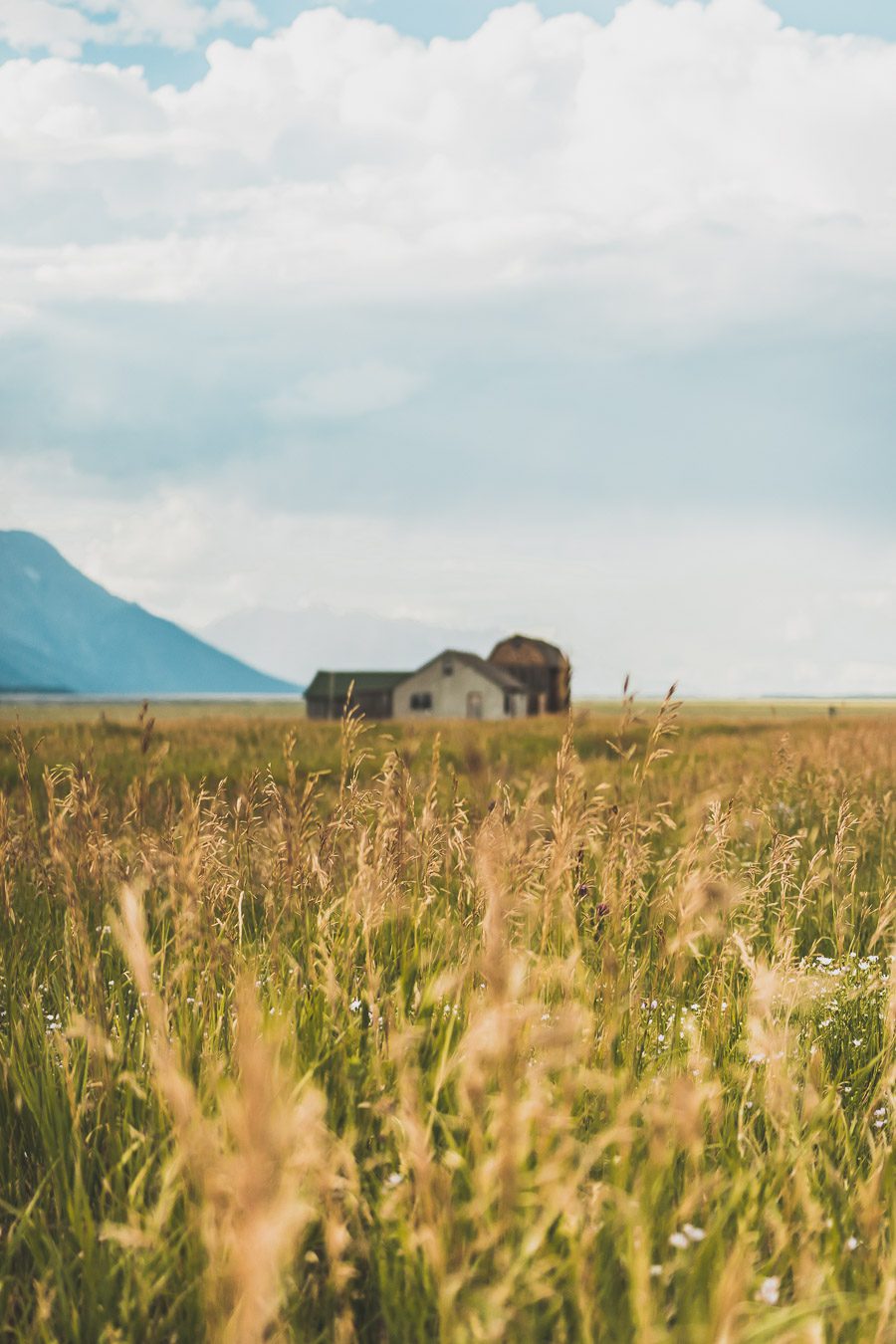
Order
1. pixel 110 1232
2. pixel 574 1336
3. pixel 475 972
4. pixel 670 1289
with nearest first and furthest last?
pixel 110 1232 → pixel 574 1336 → pixel 670 1289 → pixel 475 972

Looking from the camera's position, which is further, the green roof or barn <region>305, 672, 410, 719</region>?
the green roof

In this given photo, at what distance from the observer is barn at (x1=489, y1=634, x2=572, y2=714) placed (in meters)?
71.2

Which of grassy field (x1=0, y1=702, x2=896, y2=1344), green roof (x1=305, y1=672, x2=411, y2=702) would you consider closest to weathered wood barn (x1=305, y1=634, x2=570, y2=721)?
green roof (x1=305, y1=672, x2=411, y2=702)

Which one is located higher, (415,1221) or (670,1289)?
(415,1221)

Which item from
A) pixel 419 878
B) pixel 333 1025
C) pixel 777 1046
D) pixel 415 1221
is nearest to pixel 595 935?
pixel 419 878

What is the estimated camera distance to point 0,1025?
354 centimetres

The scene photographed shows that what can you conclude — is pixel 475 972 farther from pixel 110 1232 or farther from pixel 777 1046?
pixel 110 1232

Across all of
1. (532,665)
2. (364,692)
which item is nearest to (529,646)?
(532,665)

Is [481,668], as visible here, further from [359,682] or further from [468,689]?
[359,682]

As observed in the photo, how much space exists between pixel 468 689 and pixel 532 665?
6753 mm

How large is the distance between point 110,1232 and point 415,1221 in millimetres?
742

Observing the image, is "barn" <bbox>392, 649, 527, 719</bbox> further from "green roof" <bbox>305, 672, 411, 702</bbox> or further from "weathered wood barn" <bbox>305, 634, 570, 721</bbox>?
"green roof" <bbox>305, 672, 411, 702</bbox>

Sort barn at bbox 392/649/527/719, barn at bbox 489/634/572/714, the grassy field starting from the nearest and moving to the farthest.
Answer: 1. the grassy field
2. barn at bbox 392/649/527/719
3. barn at bbox 489/634/572/714

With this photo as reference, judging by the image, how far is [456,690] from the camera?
69.5m
